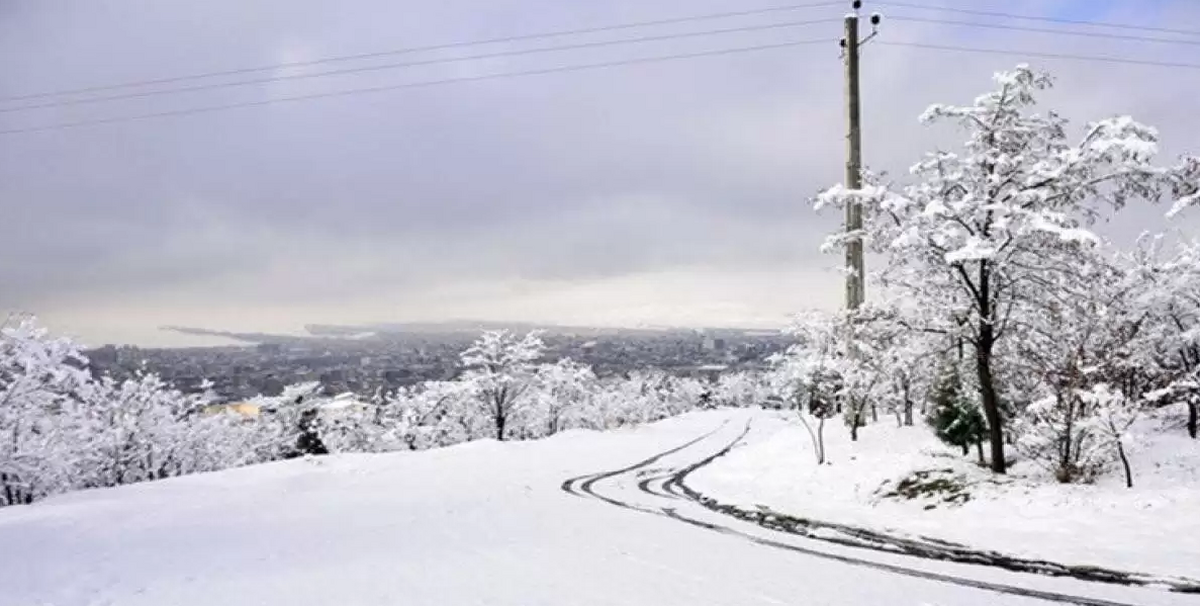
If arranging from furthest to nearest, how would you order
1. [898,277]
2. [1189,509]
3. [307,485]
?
[307,485] < [898,277] < [1189,509]

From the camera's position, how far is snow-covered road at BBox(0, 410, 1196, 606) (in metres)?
9.05

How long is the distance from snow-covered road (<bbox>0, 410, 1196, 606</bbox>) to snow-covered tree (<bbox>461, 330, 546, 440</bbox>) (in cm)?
3518

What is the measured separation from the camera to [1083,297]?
14.0 metres

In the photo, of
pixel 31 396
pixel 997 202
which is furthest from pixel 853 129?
pixel 31 396

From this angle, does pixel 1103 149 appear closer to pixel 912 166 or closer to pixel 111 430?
pixel 912 166

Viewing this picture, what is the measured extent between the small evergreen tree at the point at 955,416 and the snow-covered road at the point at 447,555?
5507 mm

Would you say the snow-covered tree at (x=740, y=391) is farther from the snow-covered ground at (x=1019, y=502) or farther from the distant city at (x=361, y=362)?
the snow-covered ground at (x=1019, y=502)

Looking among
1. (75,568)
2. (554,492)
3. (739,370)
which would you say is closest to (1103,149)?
(554,492)

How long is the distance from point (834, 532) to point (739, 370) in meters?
136

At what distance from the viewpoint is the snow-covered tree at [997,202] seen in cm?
1284

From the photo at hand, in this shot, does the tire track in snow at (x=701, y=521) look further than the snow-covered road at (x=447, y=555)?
No

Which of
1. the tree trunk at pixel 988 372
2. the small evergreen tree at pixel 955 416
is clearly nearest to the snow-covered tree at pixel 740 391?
the small evergreen tree at pixel 955 416

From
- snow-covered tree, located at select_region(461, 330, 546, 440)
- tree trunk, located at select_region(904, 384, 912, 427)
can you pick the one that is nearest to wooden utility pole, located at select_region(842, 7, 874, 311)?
tree trunk, located at select_region(904, 384, 912, 427)

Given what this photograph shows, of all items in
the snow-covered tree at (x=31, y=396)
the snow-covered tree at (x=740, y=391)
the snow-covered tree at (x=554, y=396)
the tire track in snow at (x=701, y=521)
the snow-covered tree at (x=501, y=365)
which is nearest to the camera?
the tire track in snow at (x=701, y=521)
